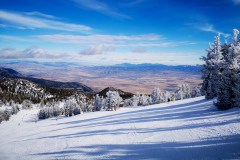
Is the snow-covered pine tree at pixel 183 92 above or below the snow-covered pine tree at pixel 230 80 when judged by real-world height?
below

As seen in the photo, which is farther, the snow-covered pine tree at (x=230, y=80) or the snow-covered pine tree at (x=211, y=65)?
the snow-covered pine tree at (x=211, y=65)

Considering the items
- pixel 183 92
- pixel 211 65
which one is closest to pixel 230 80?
pixel 211 65

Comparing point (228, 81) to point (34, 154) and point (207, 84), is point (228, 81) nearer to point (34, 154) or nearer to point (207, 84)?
point (207, 84)

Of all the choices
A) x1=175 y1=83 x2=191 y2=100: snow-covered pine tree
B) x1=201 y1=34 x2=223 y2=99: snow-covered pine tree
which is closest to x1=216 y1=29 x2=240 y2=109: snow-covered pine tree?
x1=201 y1=34 x2=223 y2=99: snow-covered pine tree

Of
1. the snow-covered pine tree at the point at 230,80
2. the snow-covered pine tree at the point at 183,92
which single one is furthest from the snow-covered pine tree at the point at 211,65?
the snow-covered pine tree at the point at 183,92

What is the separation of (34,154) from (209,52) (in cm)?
3559

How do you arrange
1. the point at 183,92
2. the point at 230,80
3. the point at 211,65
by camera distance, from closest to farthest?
1. the point at 230,80
2. the point at 211,65
3. the point at 183,92

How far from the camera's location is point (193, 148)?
13.3 m

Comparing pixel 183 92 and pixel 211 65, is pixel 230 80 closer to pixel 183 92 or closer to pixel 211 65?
pixel 211 65

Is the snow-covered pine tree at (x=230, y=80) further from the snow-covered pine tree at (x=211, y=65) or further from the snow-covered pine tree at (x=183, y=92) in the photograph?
the snow-covered pine tree at (x=183, y=92)

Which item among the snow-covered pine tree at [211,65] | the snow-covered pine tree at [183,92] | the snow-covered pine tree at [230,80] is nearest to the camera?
the snow-covered pine tree at [230,80]

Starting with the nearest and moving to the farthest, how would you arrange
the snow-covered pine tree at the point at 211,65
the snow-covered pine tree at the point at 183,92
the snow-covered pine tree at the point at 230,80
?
the snow-covered pine tree at the point at 230,80
the snow-covered pine tree at the point at 211,65
the snow-covered pine tree at the point at 183,92

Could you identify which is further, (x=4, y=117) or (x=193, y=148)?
(x=4, y=117)

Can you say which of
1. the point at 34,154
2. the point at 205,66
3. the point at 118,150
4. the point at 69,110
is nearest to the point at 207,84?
the point at 205,66
